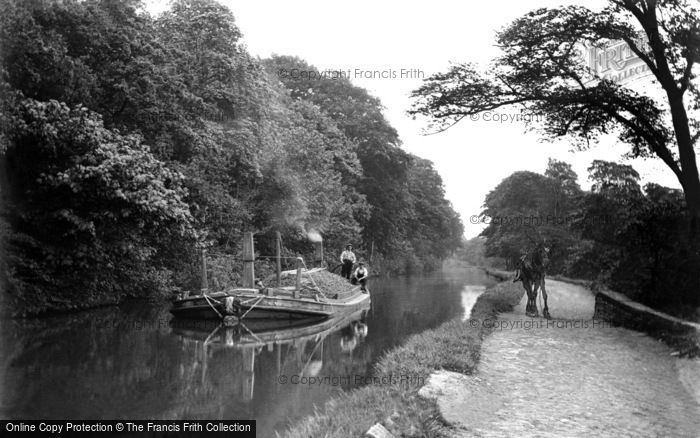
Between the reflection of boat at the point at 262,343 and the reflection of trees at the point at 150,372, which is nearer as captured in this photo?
the reflection of trees at the point at 150,372

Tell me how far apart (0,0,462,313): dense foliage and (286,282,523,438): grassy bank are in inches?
390

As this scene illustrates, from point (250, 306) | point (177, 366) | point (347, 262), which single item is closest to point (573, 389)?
point (177, 366)

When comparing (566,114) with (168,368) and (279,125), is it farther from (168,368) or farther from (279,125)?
(279,125)

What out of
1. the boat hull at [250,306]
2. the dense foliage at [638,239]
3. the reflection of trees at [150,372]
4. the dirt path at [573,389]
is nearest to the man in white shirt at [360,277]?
the boat hull at [250,306]

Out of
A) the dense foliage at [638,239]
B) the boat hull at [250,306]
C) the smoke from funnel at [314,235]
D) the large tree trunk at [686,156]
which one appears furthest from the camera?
the smoke from funnel at [314,235]

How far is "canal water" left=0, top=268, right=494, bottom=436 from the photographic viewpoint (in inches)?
356

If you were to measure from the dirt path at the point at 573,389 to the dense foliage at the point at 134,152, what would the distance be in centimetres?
1153

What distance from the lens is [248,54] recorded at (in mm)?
28469

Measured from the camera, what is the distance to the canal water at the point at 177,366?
905cm

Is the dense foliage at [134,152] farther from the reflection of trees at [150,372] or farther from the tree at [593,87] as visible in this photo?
the tree at [593,87]

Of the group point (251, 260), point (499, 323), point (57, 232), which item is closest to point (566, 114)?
point (499, 323)

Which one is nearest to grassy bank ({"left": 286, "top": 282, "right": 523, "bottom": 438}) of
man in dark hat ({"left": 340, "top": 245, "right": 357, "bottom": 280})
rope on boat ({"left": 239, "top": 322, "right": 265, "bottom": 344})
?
rope on boat ({"left": 239, "top": 322, "right": 265, "bottom": 344})

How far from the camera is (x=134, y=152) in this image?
1789 cm

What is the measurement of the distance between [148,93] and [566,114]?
43.5ft
